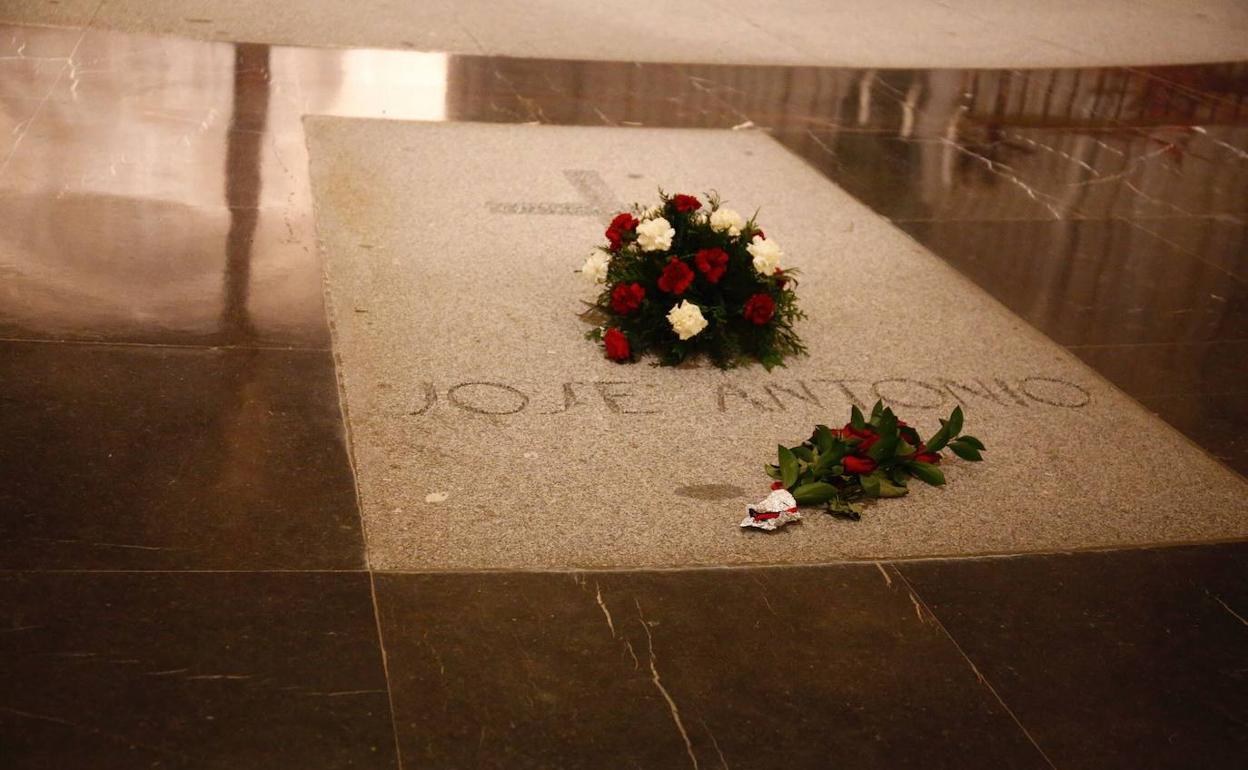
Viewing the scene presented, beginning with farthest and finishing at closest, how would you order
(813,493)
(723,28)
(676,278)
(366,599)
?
(723,28) → (676,278) → (813,493) → (366,599)

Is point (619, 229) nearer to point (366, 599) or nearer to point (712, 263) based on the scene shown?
point (712, 263)

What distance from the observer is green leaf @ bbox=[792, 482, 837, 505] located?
369 cm

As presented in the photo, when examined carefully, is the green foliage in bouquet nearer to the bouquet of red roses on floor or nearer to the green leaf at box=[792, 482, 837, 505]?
the green leaf at box=[792, 482, 837, 505]

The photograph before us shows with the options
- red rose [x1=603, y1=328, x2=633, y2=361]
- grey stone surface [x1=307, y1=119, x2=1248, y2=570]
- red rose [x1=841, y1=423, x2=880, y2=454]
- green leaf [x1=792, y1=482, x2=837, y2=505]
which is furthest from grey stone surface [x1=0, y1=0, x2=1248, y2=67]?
green leaf [x1=792, y1=482, x2=837, y2=505]

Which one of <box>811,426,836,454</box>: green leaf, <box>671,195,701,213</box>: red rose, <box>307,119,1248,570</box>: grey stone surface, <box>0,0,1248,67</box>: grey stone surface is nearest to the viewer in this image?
<box>307,119,1248,570</box>: grey stone surface

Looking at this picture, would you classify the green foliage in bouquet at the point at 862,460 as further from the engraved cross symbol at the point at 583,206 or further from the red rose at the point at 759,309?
the engraved cross symbol at the point at 583,206

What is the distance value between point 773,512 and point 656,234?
4.16 ft

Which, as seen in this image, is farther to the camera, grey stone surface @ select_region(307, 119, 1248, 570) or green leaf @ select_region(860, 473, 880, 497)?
green leaf @ select_region(860, 473, 880, 497)

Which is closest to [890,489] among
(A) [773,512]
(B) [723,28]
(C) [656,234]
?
(A) [773,512]

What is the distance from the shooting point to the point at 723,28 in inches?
400

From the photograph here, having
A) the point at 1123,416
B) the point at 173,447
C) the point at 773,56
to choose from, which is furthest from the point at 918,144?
the point at 173,447

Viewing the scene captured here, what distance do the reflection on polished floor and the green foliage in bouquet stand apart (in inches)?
13.0

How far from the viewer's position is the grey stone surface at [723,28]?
878 centimetres

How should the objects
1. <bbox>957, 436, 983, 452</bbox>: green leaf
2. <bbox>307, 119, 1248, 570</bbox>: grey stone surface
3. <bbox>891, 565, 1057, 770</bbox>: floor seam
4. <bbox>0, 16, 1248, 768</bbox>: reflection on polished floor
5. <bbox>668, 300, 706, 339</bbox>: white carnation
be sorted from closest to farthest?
<bbox>0, 16, 1248, 768</bbox>: reflection on polished floor
<bbox>891, 565, 1057, 770</bbox>: floor seam
<bbox>307, 119, 1248, 570</bbox>: grey stone surface
<bbox>957, 436, 983, 452</bbox>: green leaf
<bbox>668, 300, 706, 339</bbox>: white carnation
